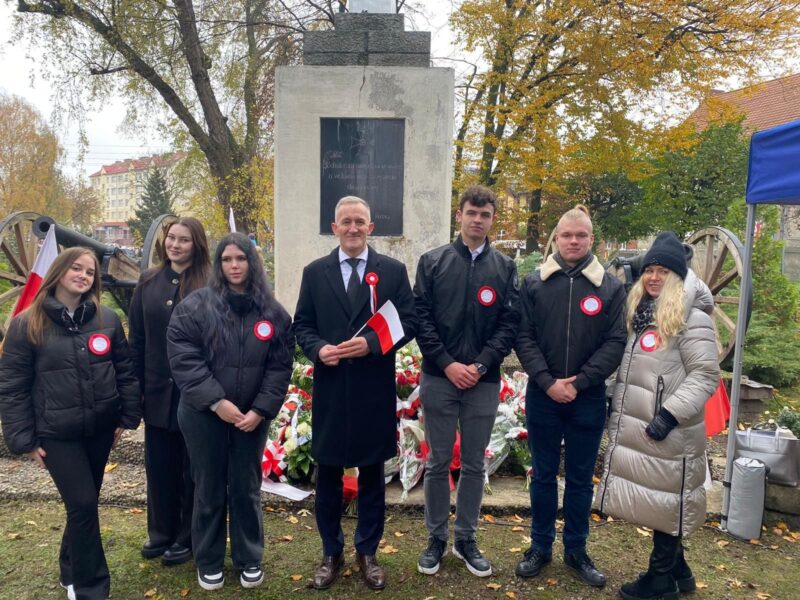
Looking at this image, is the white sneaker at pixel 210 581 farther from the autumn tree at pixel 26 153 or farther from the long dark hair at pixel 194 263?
the autumn tree at pixel 26 153

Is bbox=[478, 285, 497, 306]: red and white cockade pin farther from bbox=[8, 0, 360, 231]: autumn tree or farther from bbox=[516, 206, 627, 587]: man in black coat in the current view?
bbox=[8, 0, 360, 231]: autumn tree

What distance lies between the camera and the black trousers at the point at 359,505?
3072mm

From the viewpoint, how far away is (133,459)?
4.63 meters

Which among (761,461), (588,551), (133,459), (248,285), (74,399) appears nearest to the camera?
(74,399)

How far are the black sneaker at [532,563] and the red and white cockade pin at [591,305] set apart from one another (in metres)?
1.29

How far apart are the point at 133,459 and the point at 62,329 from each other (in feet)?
7.01

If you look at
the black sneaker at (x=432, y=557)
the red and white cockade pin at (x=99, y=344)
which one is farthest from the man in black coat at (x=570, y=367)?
the red and white cockade pin at (x=99, y=344)

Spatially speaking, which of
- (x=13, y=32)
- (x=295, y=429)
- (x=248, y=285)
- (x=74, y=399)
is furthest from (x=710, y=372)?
(x=13, y=32)

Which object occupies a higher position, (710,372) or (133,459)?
(710,372)

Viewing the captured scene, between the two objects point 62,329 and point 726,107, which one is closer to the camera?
point 62,329

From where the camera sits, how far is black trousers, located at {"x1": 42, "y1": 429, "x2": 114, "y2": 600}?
2.81 m

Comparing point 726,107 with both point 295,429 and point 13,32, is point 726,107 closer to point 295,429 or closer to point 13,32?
point 295,429

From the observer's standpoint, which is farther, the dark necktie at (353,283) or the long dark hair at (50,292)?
the dark necktie at (353,283)

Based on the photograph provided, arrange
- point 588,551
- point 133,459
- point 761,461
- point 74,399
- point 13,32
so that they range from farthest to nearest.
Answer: point 13,32 < point 133,459 < point 761,461 < point 588,551 < point 74,399
